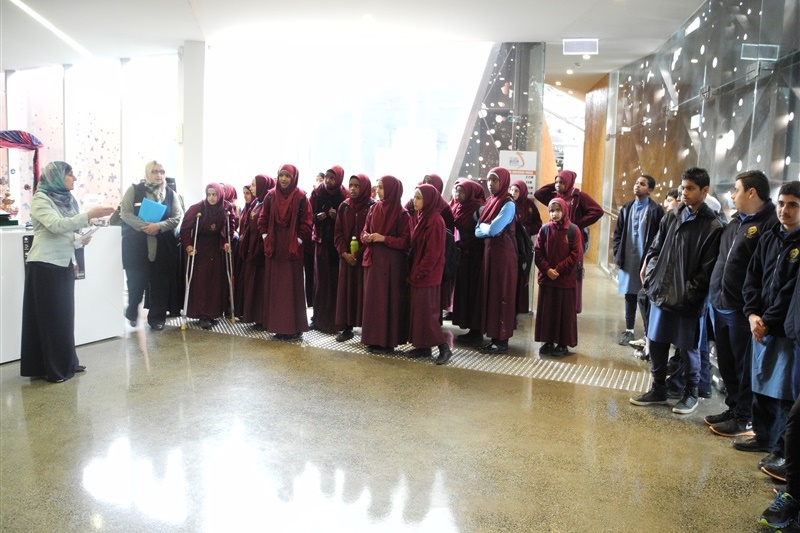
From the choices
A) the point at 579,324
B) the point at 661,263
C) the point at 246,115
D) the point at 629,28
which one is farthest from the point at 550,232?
the point at 246,115

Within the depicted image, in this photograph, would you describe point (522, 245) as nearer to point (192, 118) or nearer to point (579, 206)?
point (579, 206)

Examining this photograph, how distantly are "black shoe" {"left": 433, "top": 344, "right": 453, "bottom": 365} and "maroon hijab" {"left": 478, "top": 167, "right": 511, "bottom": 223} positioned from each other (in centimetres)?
126

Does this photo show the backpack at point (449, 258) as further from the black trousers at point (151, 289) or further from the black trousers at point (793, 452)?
the black trousers at point (793, 452)

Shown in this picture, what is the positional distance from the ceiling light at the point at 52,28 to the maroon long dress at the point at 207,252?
2.31 metres

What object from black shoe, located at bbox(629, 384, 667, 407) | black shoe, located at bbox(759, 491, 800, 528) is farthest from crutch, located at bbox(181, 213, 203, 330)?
black shoe, located at bbox(759, 491, 800, 528)

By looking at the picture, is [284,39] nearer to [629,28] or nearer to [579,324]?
[629,28]

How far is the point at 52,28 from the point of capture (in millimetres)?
6621

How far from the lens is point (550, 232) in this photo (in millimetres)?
5477

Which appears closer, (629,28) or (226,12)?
(226,12)

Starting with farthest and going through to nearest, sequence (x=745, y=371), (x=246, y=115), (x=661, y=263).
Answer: (x=246, y=115), (x=661, y=263), (x=745, y=371)

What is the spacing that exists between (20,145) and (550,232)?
15.7ft

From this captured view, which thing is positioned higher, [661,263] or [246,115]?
[246,115]

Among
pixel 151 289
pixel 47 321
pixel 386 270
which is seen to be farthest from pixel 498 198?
pixel 47 321

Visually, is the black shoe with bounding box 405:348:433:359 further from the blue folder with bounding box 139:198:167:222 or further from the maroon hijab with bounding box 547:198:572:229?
the blue folder with bounding box 139:198:167:222
